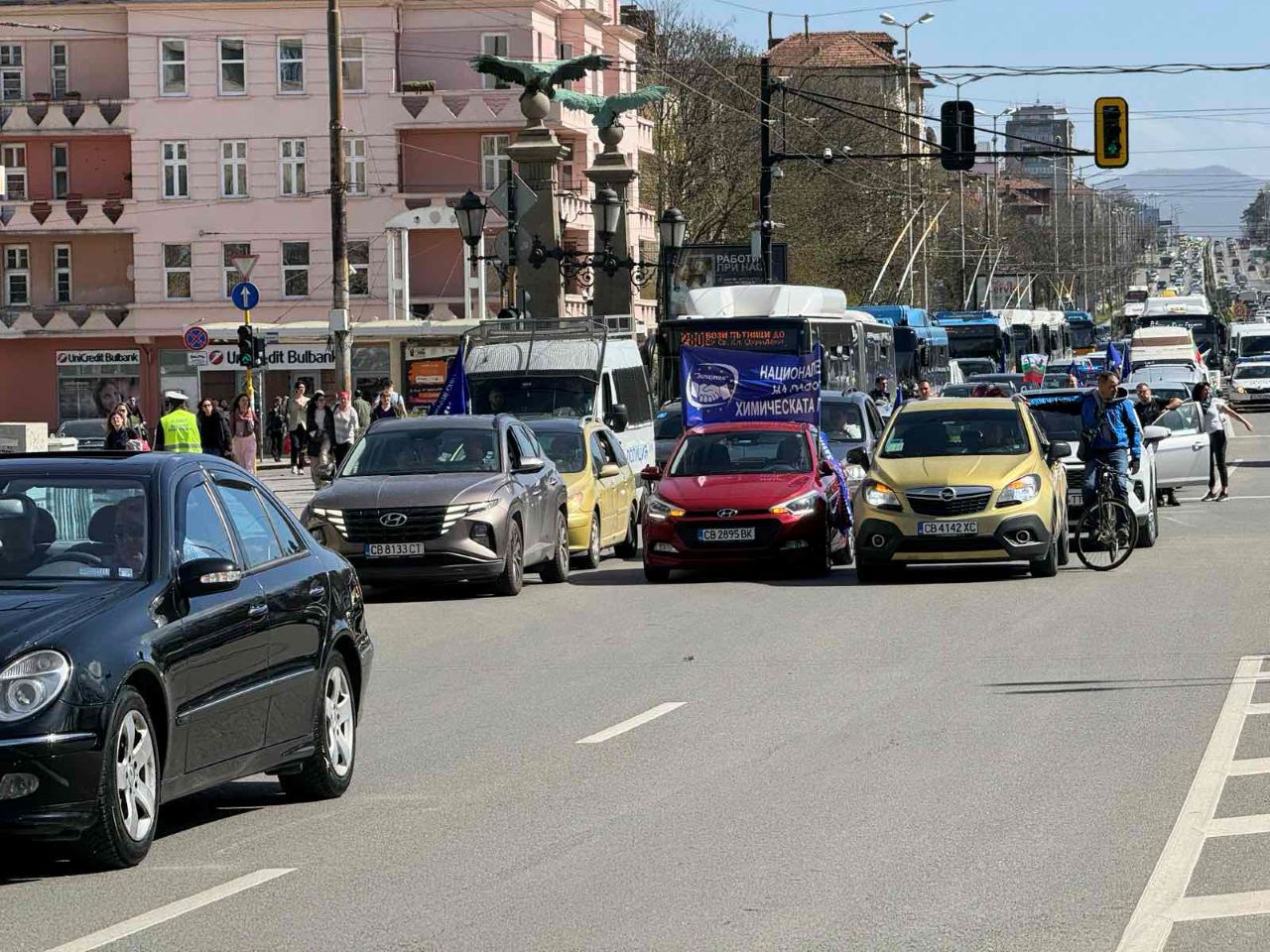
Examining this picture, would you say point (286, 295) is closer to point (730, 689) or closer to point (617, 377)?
point (617, 377)

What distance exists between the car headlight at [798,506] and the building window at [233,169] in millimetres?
49337

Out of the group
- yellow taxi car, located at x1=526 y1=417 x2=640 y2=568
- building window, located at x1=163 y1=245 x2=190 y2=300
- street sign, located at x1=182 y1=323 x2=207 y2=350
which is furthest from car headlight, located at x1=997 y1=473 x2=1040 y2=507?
building window, located at x1=163 y1=245 x2=190 y2=300

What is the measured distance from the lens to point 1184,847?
8.09m

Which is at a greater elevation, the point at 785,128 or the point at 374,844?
the point at 785,128

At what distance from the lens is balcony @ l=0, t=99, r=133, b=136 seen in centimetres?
6925

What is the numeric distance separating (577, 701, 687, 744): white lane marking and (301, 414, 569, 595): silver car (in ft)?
25.0

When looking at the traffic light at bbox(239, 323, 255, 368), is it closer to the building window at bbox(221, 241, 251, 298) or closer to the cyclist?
the cyclist

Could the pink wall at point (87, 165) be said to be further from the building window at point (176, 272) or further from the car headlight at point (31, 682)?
the car headlight at point (31, 682)

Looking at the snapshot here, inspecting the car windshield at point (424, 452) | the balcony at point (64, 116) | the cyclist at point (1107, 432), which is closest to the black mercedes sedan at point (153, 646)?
the car windshield at point (424, 452)

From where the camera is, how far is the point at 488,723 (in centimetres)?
1223

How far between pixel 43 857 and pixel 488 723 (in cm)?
411

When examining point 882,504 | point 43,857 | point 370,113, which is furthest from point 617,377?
point 370,113

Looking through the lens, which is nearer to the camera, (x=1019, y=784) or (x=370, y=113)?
(x=1019, y=784)

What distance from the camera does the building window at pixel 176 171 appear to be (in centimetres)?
6938
